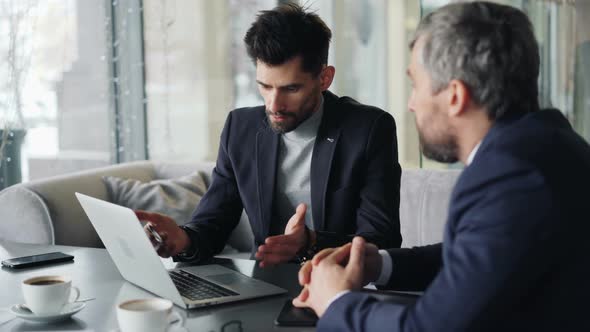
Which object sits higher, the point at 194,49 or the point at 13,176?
the point at 194,49

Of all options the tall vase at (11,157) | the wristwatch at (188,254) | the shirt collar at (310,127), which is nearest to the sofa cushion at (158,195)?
the tall vase at (11,157)

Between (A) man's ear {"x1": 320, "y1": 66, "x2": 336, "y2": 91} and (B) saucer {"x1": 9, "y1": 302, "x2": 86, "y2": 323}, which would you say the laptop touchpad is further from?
(A) man's ear {"x1": 320, "y1": 66, "x2": 336, "y2": 91}

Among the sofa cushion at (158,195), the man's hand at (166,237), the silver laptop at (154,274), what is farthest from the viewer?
the sofa cushion at (158,195)

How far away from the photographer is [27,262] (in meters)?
1.90

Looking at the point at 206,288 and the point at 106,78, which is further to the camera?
the point at 106,78

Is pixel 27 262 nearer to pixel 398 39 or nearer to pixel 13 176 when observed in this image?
pixel 13 176

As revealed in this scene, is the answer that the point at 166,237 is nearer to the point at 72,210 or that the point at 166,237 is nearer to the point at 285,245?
the point at 285,245

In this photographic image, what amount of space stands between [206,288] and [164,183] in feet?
6.45

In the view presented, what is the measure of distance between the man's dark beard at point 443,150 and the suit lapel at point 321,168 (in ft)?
3.00

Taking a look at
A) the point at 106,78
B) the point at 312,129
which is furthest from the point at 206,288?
the point at 106,78

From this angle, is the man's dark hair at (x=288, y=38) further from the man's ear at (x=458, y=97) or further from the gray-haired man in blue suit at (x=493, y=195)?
the man's ear at (x=458, y=97)

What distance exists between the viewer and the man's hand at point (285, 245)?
5.82 ft

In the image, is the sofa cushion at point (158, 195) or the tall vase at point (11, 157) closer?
the sofa cushion at point (158, 195)

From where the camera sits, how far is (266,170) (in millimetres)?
2332
